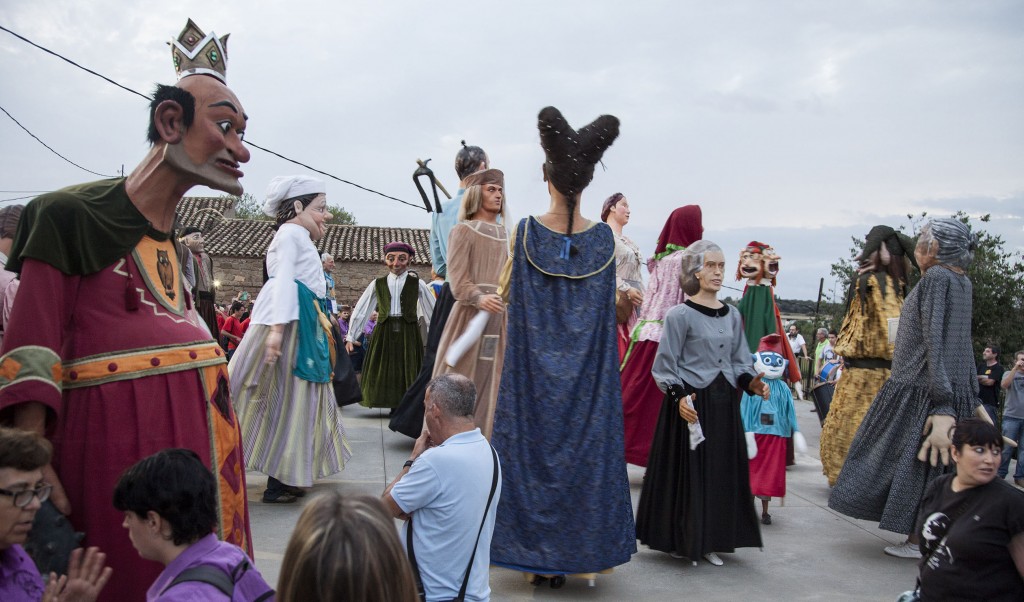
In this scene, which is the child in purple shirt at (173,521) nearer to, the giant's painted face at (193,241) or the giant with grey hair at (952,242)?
the giant with grey hair at (952,242)

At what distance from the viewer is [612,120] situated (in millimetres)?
4172

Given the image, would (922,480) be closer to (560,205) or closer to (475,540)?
(560,205)

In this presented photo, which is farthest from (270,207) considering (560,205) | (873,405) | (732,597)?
(873,405)

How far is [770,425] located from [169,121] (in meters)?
4.38

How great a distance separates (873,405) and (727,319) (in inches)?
44.7

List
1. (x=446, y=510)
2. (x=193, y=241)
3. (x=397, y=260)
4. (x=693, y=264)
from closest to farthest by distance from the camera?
(x=446, y=510), (x=693, y=264), (x=193, y=241), (x=397, y=260)

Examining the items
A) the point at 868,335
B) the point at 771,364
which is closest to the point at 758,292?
the point at 771,364

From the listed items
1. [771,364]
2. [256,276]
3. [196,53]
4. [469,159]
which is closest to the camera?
[196,53]

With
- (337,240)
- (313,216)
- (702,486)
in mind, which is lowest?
(702,486)

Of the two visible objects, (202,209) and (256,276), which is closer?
(256,276)

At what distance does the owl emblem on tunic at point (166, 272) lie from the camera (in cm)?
252

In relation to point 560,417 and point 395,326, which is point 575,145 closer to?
point 560,417

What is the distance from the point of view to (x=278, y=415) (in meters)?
5.27

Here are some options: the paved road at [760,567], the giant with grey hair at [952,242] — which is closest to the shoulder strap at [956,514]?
the paved road at [760,567]
